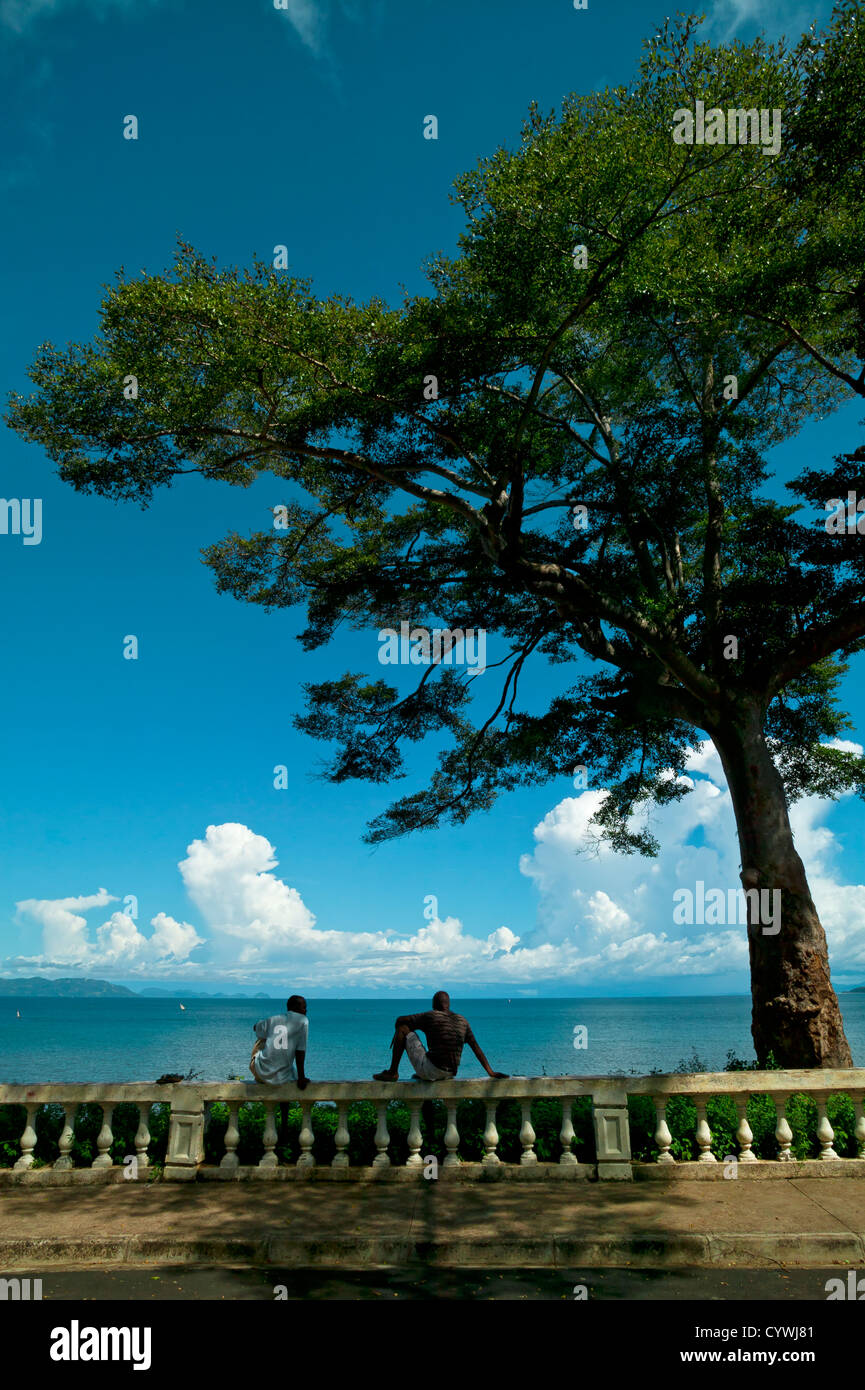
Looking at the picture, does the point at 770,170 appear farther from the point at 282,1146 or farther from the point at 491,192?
the point at 282,1146

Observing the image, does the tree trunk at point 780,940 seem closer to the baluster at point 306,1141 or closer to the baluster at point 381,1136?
the baluster at point 381,1136

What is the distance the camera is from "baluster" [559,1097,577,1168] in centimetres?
792

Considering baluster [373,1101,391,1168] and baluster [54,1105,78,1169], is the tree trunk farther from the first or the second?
baluster [54,1105,78,1169]

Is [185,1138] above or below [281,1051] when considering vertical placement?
below

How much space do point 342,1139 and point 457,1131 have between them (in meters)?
1.10

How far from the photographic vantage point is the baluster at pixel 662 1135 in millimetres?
7914

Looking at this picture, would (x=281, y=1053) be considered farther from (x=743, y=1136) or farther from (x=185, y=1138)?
(x=743, y=1136)

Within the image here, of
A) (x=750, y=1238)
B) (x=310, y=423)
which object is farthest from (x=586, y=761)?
(x=750, y=1238)

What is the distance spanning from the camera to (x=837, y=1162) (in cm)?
794

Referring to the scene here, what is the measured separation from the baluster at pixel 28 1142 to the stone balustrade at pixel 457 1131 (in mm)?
10

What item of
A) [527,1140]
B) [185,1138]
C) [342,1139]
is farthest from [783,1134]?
[185,1138]

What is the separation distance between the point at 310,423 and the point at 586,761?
25.3ft

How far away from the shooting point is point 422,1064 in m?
8.41

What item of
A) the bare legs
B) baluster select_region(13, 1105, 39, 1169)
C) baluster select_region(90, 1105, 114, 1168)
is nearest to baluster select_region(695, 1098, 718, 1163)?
the bare legs
